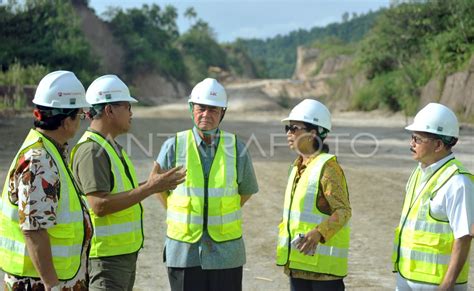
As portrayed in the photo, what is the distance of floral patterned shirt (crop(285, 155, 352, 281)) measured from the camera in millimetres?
4105

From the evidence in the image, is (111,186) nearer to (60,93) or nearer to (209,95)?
(60,93)

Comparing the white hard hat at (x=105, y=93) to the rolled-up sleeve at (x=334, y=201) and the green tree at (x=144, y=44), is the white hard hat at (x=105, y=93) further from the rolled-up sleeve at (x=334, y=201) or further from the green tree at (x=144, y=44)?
the green tree at (x=144, y=44)

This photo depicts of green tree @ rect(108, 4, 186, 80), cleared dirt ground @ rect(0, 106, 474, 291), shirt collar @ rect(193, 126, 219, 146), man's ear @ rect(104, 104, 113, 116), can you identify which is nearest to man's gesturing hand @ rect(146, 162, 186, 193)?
man's ear @ rect(104, 104, 113, 116)

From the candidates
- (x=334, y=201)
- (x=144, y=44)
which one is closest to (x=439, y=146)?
(x=334, y=201)

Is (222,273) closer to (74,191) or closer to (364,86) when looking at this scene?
(74,191)

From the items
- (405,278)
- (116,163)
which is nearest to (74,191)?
(116,163)

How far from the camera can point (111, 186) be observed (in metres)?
3.91

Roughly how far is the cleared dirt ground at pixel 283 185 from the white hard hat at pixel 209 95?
2.76 m

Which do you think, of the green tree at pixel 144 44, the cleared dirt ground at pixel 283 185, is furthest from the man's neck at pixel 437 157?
the green tree at pixel 144 44

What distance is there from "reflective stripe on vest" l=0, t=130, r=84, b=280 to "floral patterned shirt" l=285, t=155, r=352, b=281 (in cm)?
150

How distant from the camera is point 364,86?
1431 inches

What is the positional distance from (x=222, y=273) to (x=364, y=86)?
108 feet

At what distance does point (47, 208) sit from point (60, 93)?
62cm

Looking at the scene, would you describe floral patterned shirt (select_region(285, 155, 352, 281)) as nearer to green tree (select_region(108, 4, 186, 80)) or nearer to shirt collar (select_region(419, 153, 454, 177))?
shirt collar (select_region(419, 153, 454, 177))
